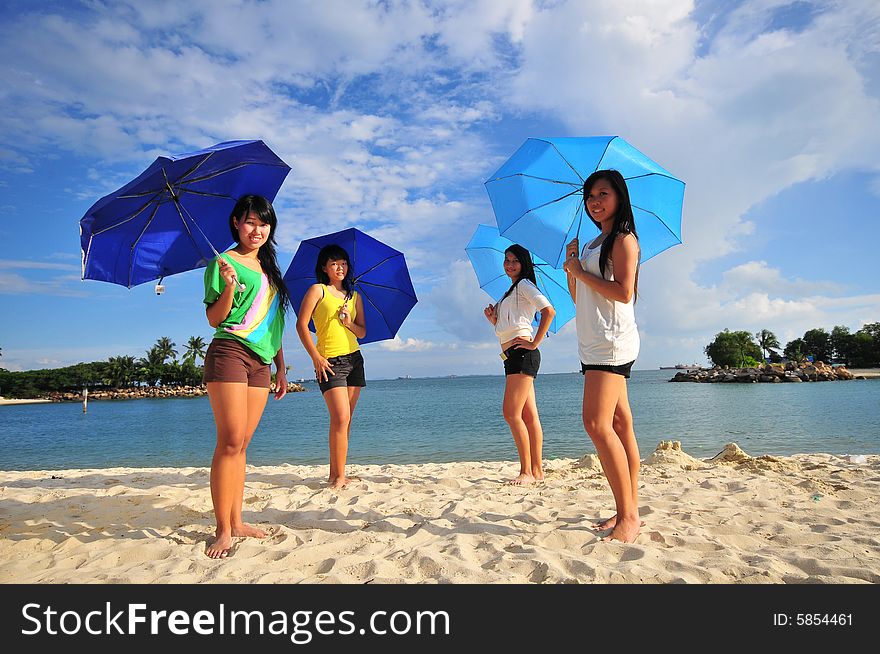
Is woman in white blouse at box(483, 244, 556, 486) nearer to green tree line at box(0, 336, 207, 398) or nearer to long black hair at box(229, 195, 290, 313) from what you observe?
long black hair at box(229, 195, 290, 313)

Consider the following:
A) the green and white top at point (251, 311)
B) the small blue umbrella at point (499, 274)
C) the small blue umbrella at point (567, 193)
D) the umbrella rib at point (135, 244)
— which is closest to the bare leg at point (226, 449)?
the green and white top at point (251, 311)

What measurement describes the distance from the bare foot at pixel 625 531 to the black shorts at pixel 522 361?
201 centimetres

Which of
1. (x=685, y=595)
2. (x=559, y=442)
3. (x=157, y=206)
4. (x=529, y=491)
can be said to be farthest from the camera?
(x=559, y=442)

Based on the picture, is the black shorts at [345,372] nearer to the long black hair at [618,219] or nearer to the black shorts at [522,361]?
the black shorts at [522,361]

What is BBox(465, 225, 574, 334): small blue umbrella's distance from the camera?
247 inches

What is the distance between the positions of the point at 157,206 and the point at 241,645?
306 centimetres

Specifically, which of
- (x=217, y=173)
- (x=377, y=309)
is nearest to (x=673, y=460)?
(x=377, y=309)

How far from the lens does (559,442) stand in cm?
1209

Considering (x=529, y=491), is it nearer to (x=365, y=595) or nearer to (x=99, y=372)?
(x=365, y=595)

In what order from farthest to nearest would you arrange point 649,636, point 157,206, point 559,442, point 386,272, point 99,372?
point 99,372 < point 559,442 < point 386,272 < point 157,206 < point 649,636

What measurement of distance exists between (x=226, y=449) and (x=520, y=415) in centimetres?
291

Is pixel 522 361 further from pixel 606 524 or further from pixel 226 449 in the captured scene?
pixel 226 449

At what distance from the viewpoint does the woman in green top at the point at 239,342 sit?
10.2 ft

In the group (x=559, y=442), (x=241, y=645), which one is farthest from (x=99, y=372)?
(x=241, y=645)
